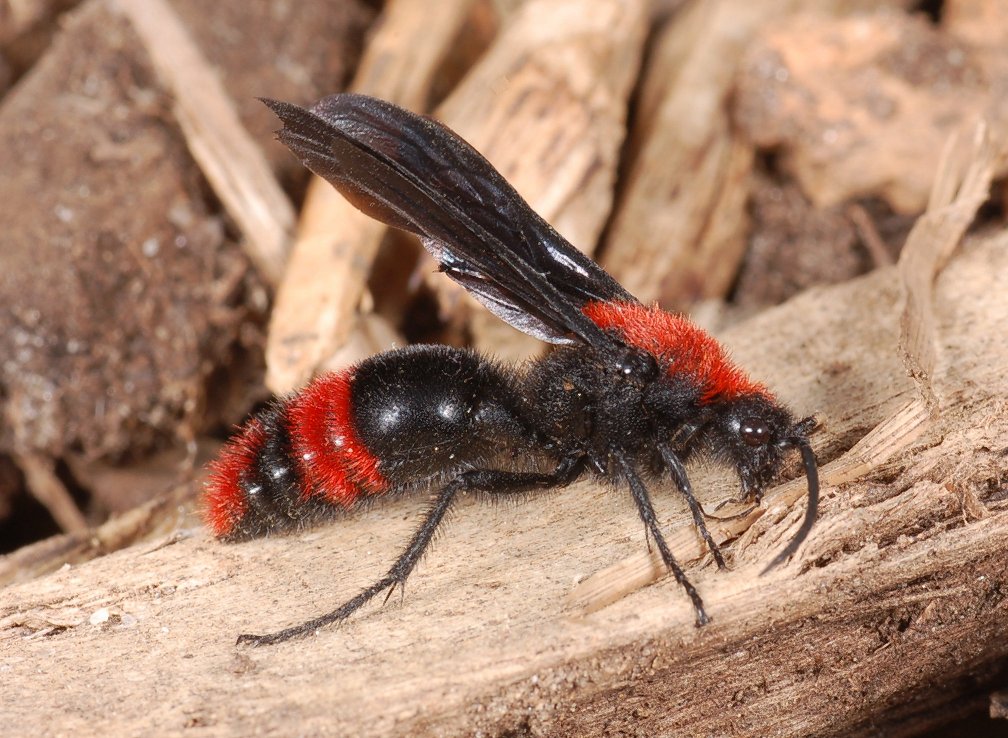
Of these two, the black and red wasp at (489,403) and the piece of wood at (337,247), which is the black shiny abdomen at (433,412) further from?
the piece of wood at (337,247)

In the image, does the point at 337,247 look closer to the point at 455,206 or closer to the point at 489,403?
the point at 489,403

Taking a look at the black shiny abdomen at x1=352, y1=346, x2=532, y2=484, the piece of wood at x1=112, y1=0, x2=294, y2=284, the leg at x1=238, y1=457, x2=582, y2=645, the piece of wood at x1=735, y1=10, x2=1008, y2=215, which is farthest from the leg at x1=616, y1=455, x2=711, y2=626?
the piece of wood at x1=735, y1=10, x2=1008, y2=215

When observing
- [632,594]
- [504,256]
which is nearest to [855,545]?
[632,594]

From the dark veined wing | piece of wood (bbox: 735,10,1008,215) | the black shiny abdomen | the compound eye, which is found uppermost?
piece of wood (bbox: 735,10,1008,215)

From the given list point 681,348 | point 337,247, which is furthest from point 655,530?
point 337,247

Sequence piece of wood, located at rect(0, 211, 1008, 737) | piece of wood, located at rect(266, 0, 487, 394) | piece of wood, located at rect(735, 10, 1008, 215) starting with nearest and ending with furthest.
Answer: piece of wood, located at rect(0, 211, 1008, 737)
piece of wood, located at rect(266, 0, 487, 394)
piece of wood, located at rect(735, 10, 1008, 215)

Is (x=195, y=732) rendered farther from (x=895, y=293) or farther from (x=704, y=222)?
(x=704, y=222)

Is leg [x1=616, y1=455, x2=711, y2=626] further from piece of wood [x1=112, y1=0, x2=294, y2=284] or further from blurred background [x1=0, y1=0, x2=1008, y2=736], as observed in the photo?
piece of wood [x1=112, y1=0, x2=294, y2=284]
